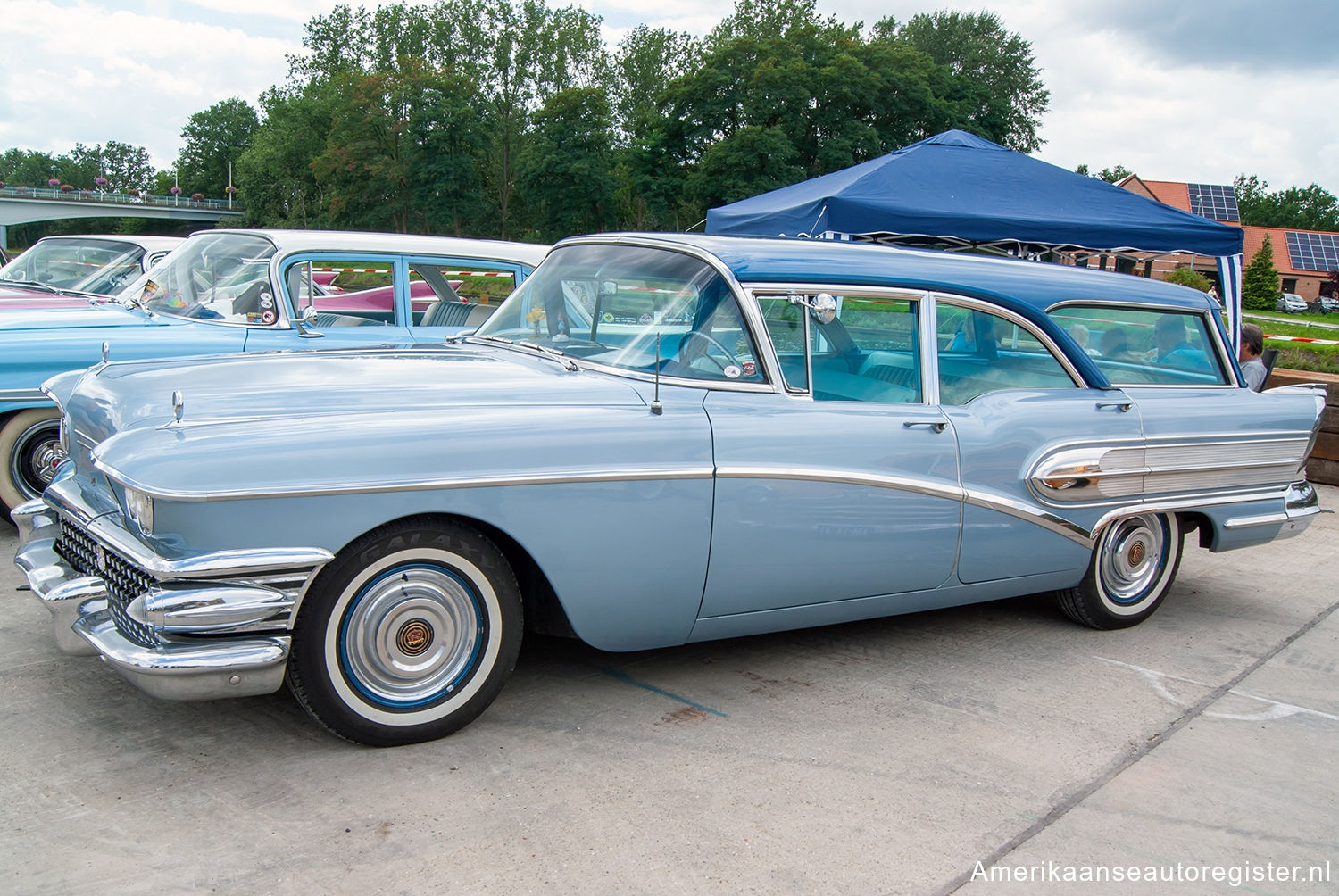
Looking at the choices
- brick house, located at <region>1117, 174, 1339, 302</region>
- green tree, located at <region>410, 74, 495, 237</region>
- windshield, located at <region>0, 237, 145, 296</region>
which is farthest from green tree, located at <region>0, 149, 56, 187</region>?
windshield, located at <region>0, 237, 145, 296</region>

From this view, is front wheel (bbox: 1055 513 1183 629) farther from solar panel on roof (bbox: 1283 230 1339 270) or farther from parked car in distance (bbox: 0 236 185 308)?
solar panel on roof (bbox: 1283 230 1339 270)

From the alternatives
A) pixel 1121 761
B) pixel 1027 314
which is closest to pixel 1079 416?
pixel 1027 314

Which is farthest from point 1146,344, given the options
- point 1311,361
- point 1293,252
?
point 1293,252

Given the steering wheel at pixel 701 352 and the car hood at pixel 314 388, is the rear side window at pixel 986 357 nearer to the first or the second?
the steering wheel at pixel 701 352

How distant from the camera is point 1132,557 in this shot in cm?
472

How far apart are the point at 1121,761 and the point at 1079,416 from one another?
1501 mm

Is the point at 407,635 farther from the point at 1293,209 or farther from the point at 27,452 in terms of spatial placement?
the point at 1293,209

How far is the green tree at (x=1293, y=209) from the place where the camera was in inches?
4941

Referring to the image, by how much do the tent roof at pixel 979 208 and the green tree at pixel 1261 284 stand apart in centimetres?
7319

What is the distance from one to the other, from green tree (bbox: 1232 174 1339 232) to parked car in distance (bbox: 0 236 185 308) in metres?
134

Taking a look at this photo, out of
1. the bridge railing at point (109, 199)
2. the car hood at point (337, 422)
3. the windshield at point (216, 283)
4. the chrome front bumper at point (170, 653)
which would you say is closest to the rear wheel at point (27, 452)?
the windshield at point (216, 283)

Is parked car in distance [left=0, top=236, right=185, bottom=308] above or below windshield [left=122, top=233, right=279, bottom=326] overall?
above

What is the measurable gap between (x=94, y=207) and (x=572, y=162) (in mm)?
53404

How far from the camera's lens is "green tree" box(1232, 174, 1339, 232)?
412 ft
